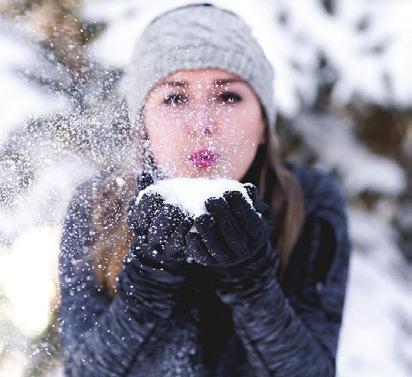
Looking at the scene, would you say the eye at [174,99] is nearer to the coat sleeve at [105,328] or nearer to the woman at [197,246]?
the woman at [197,246]

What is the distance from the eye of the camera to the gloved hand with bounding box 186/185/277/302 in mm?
729

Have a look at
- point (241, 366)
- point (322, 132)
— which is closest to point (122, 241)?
point (241, 366)

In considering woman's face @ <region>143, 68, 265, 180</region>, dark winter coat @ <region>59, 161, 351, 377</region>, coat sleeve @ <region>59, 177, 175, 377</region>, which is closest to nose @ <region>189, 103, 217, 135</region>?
woman's face @ <region>143, 68, 265, 180</region>

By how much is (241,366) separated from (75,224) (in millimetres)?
586

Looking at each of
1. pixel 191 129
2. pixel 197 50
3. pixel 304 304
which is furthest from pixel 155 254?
pixel 304 304

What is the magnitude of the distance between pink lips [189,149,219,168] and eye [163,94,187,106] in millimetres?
74

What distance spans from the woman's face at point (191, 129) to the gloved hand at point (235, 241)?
48 millimetres

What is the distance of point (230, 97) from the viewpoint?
831 millimetres

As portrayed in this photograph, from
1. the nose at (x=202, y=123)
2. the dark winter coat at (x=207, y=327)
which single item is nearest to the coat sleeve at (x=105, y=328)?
the dark winter coat at (x=207, y=327)

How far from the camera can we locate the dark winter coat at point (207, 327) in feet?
2.77

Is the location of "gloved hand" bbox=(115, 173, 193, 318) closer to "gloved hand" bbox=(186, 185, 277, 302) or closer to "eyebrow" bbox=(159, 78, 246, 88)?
"gloved hand" bbox=(186, 185, 277, 302)

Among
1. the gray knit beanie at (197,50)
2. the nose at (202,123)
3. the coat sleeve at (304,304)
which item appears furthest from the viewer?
the coat sleeve at (304,304)

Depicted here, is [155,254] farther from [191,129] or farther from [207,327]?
[207,327]

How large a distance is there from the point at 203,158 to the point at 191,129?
42 millimetres
